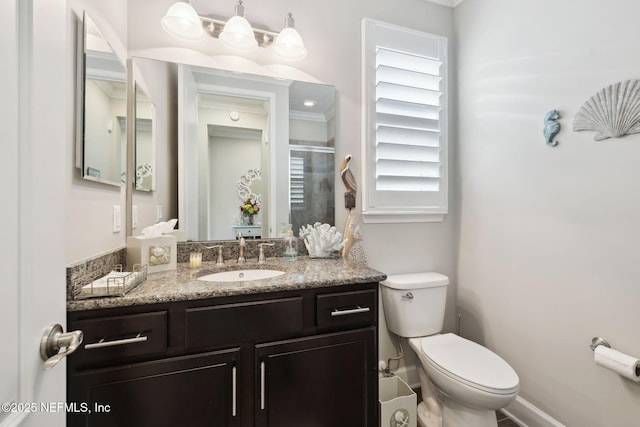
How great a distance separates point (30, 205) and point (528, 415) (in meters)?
2.34

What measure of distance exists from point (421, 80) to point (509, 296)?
1536 millimetres

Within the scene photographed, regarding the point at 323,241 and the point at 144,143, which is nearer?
the point at 144,143

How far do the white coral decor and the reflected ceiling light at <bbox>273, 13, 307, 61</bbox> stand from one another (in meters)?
1.03

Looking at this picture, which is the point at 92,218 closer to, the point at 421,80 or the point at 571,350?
the point at 421,80

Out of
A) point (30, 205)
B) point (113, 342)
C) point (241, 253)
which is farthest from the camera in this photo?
point (241, 253)

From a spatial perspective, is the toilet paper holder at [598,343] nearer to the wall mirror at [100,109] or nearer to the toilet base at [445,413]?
the toilet base at [445,413]

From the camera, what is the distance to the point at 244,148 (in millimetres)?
1688

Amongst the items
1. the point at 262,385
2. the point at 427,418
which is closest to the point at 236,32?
the point at 262,385

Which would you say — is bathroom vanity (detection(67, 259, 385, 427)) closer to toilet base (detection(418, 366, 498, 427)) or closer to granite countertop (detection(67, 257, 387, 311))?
granite countertop (detection(67, 257, 387, 311))

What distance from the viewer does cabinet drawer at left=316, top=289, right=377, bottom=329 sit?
1224 millimetres

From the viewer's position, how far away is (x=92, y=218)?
1106mm

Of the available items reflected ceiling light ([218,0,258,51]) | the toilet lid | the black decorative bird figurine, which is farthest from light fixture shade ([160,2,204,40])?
the toilet lid

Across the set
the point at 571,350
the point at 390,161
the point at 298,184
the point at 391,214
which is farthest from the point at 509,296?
the point at 298,184

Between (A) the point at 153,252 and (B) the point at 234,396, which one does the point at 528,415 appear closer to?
(B) the point at 234,396
